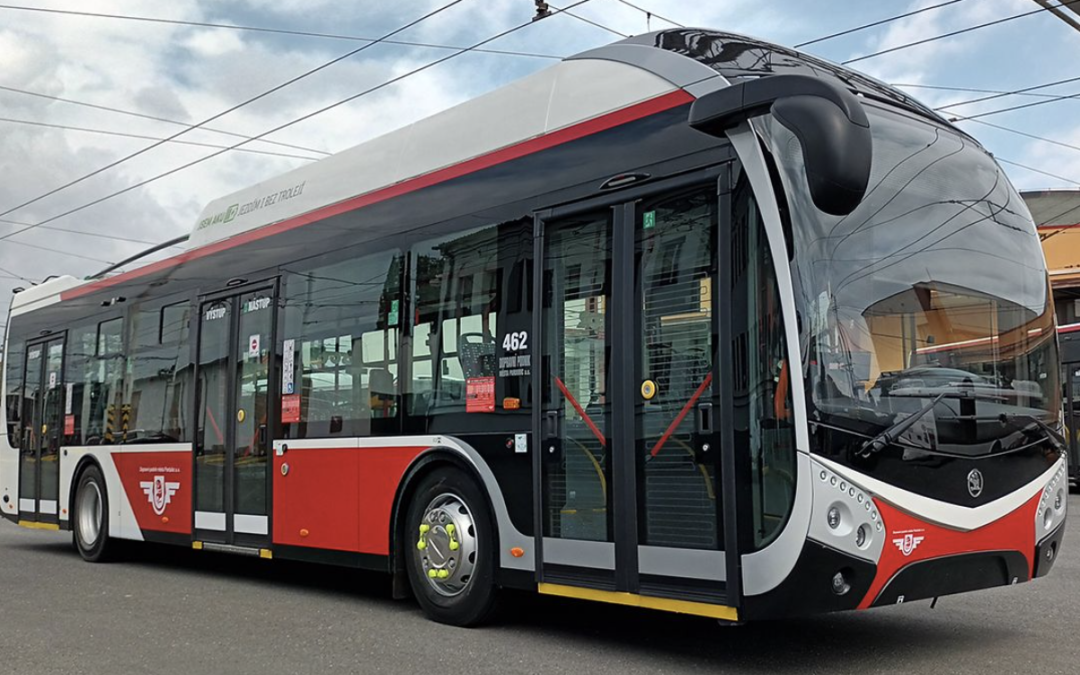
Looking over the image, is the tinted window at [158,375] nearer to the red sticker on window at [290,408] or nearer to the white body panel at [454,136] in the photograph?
the white body panel at [454,136]

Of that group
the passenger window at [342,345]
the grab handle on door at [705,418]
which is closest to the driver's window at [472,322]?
the passenger window at [342,345]

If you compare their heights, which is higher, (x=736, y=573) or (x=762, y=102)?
(x=762, y=102)

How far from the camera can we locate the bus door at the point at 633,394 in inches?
240

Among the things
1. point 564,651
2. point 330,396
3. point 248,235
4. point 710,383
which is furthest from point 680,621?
point 248,235

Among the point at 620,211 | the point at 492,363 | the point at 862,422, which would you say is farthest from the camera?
the point at 492,363

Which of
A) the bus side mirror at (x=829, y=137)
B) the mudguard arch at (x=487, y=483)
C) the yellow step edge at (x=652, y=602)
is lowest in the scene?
the yellow step edge at (x=652, y=602)

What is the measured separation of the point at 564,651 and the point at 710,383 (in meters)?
2.01

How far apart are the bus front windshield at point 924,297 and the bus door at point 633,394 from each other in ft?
1.83

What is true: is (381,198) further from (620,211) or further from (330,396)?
(620,211)

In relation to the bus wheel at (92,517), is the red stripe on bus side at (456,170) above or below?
above

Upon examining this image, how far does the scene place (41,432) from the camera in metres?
14.4

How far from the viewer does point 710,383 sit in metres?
6.06

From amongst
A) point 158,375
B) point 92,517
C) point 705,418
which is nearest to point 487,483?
point 705,418

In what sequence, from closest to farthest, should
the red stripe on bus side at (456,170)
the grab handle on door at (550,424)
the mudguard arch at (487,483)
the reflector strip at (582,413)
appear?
the reflector strip at (582,413) < the red stripe on bus side at (456,170) < the grab handle on door at (550,424) < the mudguard arch at (487,483)
